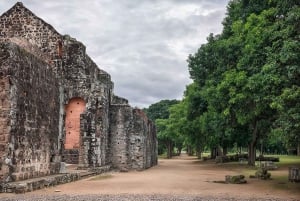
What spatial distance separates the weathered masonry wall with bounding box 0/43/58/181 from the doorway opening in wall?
26.8ft

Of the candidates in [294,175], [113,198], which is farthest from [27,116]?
[294,175]

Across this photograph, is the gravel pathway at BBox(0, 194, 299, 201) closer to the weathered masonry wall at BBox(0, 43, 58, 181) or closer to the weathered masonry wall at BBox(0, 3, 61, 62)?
the weathered masonry wall at BBox(0, 43, 58, 181)

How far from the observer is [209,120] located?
115ft

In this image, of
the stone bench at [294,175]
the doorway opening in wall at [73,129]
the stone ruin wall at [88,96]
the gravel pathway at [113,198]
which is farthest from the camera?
the doorway opening in wall at [73,129]

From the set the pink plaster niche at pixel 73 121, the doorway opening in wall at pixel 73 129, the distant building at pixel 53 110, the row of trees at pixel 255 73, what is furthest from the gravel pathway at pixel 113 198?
the pink plaster niche at pixel 73 121

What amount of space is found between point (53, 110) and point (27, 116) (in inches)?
113

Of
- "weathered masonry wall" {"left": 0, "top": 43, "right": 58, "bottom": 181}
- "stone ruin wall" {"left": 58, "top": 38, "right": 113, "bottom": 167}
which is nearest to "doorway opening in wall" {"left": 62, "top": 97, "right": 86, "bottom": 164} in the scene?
"stone ruin wall" {"left": 58, "top": 38, "right": 113, "bottom": 167}

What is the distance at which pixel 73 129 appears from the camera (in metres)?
27.2

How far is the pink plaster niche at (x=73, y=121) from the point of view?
2706cm

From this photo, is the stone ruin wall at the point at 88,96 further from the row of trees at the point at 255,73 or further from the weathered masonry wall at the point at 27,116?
the row of trees at the point at 255,73

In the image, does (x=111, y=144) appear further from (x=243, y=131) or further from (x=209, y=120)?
(x=243, y=131)

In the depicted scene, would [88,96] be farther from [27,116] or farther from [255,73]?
[255,73]

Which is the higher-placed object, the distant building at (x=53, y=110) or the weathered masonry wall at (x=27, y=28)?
the weathered masonry wall at (x=27, y=28)

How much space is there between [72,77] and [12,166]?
13.4 meters
